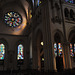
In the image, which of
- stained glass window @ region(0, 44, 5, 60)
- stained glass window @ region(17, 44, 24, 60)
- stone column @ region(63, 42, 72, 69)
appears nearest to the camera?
stone column @ region(63, 42, 72, 69)

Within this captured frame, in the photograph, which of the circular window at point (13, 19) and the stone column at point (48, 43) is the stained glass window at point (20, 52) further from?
the stone column at point (48, 43)

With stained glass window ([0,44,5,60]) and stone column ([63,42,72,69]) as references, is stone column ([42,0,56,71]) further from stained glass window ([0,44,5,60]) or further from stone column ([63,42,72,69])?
stained glass window ([0,44,5,60])

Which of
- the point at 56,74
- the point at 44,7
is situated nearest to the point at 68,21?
the point at 44,7

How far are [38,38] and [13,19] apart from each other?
9.92 metres

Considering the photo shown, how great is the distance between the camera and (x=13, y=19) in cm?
2466

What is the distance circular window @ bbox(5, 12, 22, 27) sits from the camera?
24.0 meters

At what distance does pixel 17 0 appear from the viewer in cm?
2395

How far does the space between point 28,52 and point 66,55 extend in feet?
34.1

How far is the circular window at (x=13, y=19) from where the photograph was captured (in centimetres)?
2397

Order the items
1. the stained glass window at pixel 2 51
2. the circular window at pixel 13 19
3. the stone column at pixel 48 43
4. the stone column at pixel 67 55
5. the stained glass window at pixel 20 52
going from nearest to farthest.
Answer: the stone column at pixel 48 43 < the stone column at pixel 67 55 < the stained glass window at pixel 2 51 < the stained glass window at pixel 20 52 < the circular window at pixel 13 19

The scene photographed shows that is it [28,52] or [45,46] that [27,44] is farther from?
[45,46]

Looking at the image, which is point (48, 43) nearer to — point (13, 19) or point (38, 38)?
point (38, 38)

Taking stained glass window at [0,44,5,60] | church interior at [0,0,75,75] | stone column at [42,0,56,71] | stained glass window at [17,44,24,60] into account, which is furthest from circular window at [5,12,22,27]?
stone column at [42,0,56,71]

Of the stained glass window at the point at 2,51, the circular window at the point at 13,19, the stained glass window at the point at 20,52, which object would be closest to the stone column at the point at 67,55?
the stained glass window at the point at 20,52
